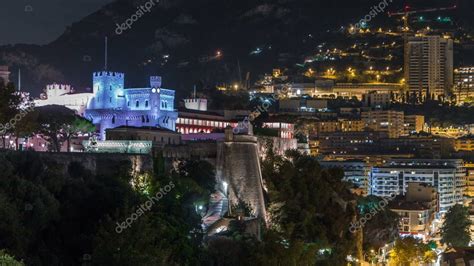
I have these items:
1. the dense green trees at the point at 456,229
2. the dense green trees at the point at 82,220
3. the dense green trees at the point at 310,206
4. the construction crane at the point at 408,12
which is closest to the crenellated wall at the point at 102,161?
the dense green trees at the point at 82,220

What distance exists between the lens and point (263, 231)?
104 feet

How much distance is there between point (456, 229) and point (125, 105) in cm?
2358

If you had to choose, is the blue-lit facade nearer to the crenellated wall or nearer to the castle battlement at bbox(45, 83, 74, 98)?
the castle battlement at bbox(45, 83, 74, 98)

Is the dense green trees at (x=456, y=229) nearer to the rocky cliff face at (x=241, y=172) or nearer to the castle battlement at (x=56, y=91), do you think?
the rocky cliff face at (x=241, y=172)

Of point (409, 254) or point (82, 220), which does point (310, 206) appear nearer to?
point (409, 254)

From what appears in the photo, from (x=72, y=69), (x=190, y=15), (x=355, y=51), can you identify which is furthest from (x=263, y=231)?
(x=190, y=15)

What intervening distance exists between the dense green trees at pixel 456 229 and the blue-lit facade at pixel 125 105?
66.4ft

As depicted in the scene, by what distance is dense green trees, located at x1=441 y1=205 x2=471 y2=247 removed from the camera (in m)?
49.8

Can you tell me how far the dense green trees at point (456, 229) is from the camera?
163 feet

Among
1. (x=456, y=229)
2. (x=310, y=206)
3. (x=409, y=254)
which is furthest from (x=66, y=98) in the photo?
(x=456, y=229)

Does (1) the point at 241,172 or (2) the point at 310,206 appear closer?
(1) the point at 241,172

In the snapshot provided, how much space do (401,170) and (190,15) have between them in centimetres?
7984

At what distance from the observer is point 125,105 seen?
4319 cm

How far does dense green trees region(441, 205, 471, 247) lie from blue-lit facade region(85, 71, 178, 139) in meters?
20.2
